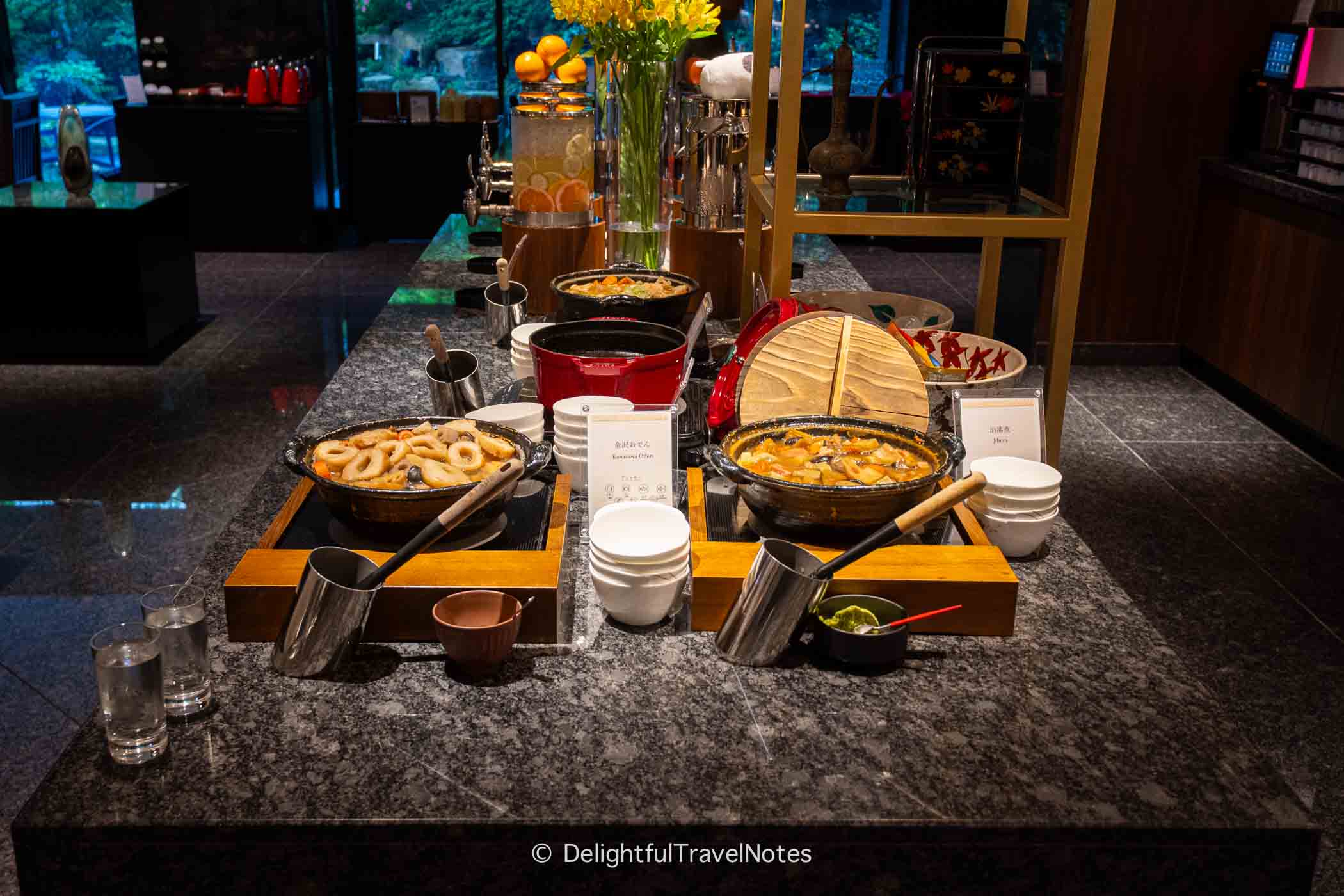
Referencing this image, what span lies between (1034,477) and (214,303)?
18.7ft

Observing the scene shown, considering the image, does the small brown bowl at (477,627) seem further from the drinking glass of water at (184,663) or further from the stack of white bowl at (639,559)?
the drinking glass of water at (184,663)

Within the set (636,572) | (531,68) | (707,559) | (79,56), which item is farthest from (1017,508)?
(79,56)

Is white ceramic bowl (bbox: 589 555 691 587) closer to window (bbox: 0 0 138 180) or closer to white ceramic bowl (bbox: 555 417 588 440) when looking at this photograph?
white ceramic bowl (bbox: 555 417 588 440)

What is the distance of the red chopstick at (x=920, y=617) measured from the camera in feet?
4.47

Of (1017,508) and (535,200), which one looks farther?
(535,200)

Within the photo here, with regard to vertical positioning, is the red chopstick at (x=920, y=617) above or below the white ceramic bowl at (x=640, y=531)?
below

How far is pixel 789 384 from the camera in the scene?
1801mm

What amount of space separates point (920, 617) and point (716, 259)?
157 centimetres

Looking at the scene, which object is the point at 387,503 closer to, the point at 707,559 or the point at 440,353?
the point at 707,559

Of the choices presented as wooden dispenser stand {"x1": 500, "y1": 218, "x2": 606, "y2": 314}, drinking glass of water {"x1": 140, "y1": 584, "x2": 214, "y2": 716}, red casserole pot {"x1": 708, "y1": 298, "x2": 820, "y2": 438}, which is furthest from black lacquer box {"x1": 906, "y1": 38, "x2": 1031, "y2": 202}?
drinking glass of water {"x1": 140, "y1": 584, "x2": 214, "y2": 716}

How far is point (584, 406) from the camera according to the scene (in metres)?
1.78

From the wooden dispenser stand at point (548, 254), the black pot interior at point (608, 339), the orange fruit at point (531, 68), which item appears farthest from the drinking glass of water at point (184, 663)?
the orange fruit at point (531, 68)

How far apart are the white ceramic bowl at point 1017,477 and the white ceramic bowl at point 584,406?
0.53m

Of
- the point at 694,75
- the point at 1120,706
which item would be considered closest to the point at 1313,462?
the point at 694,75
